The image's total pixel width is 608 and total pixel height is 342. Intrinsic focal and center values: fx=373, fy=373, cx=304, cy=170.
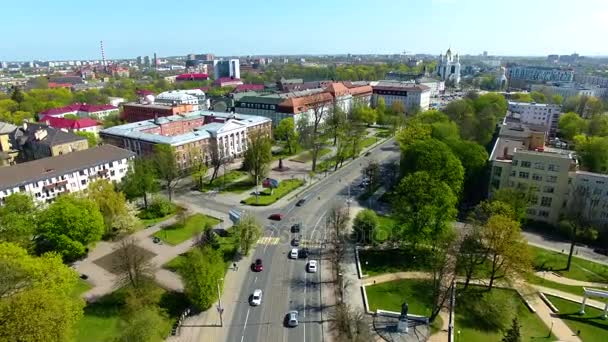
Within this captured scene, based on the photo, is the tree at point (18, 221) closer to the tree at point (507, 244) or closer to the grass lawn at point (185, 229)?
the grass lawn at point (185, 229)

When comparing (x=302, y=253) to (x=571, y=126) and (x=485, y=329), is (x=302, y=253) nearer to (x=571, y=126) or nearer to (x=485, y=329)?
(x=485, y=329)

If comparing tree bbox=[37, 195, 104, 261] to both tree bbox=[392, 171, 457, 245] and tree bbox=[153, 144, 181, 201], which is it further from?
tree bbox=[392, 171, 457, 245]

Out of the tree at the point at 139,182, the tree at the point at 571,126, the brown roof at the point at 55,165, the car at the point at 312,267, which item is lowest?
the car at the point at 312,267

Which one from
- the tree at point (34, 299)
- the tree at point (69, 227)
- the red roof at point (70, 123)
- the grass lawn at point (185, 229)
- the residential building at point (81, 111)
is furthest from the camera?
the residential building at point (81, 111)

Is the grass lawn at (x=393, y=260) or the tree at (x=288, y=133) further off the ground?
the tree at (x=288, y=133)

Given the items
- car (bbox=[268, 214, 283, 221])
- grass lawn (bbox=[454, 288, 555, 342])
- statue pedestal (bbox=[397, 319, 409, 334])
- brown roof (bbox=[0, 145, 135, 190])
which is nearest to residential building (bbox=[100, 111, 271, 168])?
brown roof (bbox=[0, 145, 135, 190])

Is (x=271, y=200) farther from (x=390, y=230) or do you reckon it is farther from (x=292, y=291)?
(x=292, y=291)

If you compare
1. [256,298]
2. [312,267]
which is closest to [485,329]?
[312,267]

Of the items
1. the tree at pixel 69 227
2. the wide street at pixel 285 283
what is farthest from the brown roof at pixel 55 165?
the wide street at pixel 285 283
